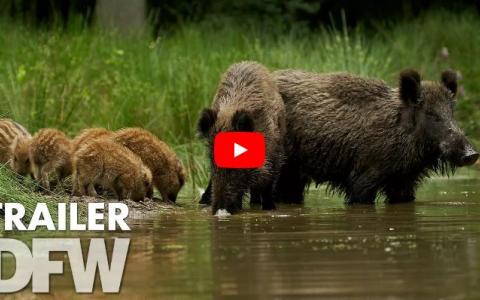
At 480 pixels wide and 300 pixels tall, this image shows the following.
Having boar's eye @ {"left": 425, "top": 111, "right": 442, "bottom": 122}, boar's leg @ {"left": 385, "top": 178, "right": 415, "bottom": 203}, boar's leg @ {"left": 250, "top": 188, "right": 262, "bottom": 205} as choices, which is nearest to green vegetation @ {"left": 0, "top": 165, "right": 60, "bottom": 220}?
boar's leg @ {"left": 250, "top": 188, "right": 262, "bottom": 205}

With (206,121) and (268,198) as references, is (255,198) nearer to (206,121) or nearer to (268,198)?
(268,198)

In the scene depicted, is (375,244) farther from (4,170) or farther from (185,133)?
Answer: (185,133)

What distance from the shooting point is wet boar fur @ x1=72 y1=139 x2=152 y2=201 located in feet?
36.2

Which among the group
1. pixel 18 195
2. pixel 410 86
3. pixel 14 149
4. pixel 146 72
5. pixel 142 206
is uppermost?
pixel 146 72

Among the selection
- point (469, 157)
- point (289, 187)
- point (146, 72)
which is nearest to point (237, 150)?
point (289, 187)

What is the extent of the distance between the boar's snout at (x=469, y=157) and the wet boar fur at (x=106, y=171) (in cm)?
289

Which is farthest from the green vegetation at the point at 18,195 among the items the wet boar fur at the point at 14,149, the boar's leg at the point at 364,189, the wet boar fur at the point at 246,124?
the boar's leg at the point at 364,189

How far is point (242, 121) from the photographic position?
10805mm

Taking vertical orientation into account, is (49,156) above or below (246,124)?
below

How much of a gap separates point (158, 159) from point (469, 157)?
2.76 m

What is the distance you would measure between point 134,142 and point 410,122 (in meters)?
2.56

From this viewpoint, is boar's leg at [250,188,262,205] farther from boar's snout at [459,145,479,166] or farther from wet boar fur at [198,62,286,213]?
boar's snout at [459,145,479,166]

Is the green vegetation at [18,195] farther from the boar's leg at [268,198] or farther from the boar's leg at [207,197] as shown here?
the boar's leg at [268,198]

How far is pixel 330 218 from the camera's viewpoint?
1018 cm
